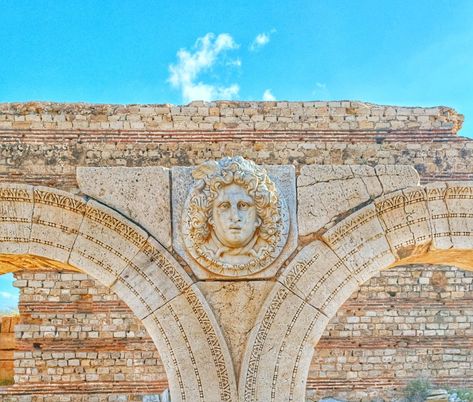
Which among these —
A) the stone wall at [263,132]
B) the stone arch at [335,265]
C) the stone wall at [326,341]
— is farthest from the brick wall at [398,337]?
the stone arch at [335,265]

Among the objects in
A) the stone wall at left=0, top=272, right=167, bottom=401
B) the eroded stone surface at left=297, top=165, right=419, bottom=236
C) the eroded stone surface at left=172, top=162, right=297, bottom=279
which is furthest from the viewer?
the stone wall at left=0, top=272, right=167, bottom=401

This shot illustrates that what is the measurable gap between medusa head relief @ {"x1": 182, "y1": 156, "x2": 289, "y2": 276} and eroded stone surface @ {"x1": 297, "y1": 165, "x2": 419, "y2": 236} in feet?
0.71

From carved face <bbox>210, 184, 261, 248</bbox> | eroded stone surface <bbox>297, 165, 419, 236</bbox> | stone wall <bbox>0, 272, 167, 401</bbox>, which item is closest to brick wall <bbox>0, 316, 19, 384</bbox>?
stone wall <bbox>0, 272, 167, 401</bbox>

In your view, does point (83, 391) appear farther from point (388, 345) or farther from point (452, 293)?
point (452, 293)

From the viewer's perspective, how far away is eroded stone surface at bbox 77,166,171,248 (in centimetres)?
388

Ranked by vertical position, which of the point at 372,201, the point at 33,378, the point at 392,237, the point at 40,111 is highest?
the point at 40,111

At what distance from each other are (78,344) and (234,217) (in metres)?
6.70

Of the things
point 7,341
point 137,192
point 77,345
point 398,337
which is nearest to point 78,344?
point 77,345

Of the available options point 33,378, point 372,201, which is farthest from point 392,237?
point 33,378

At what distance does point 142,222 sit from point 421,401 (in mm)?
7103

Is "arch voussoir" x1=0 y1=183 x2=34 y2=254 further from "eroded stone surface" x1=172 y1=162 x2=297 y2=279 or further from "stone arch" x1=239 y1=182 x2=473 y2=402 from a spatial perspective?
"stone arch" x1=239 y1=182 x2=473 y2=402

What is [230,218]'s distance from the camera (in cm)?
373

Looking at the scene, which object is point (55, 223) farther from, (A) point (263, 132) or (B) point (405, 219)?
(A) point (263, 132)

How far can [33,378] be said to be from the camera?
938 cm
